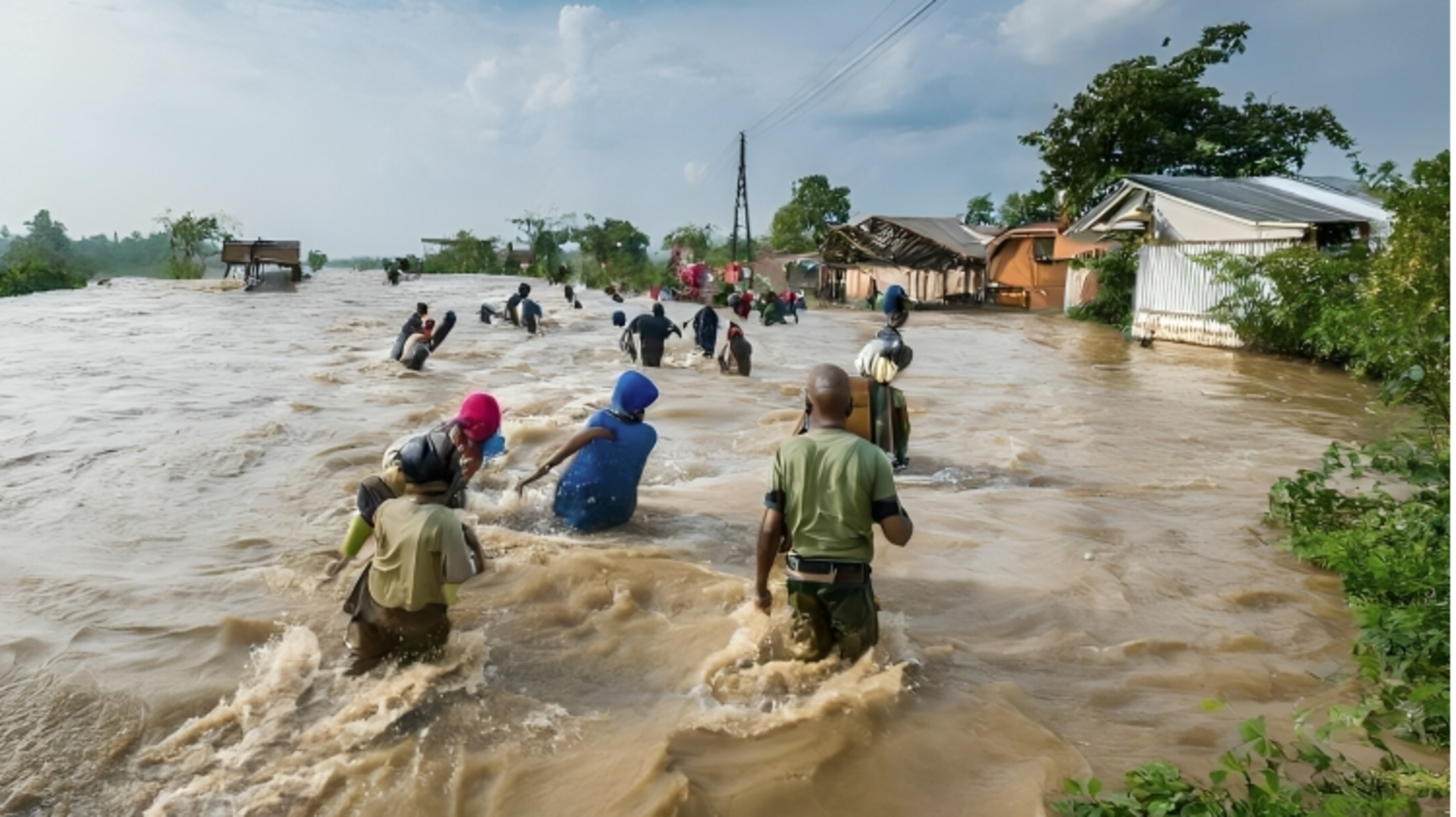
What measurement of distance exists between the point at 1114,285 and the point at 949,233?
45.1ft

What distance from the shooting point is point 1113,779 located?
134 inches

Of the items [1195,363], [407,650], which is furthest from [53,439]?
[1195,363]

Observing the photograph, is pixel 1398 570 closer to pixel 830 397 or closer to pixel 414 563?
pixel 830 397

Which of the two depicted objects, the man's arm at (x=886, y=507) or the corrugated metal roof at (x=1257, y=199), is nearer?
the man's arm at (x=886, y=507)

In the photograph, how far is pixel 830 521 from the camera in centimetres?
364

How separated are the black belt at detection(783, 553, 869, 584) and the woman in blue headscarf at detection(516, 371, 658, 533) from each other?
2.26 meters

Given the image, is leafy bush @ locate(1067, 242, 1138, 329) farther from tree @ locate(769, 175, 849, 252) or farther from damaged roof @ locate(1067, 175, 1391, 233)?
tree @ locate(769, 175, 849, 252)

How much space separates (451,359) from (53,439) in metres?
7.71

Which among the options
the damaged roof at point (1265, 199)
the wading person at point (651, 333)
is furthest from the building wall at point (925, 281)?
the wading person at point (651, 333)

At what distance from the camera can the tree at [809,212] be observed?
56.9 metres

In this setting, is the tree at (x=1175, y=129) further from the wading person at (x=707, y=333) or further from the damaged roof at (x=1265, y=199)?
the wading person at (x=707, y=333)

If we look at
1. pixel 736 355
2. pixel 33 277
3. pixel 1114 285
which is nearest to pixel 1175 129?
pixel 1114 285

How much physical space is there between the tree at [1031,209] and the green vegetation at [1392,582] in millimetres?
25828

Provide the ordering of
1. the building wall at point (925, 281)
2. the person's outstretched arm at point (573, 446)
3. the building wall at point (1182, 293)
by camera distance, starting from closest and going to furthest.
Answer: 1. the person's outstretched arm at point (573, 446)
2. the building wall at point (1182, 293)
3. the building wall at point (925, 281)
